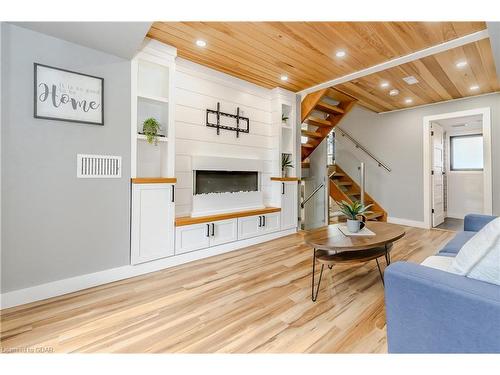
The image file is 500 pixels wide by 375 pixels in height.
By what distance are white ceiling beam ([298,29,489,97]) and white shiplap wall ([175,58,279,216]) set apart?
112 cm

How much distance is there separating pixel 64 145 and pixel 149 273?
1.52 metres

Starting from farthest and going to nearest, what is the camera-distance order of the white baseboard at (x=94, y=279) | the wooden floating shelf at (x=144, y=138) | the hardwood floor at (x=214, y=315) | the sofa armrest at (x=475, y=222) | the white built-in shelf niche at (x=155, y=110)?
the white built-in shelf niche at (x=155, y=110) < the wooden floating shelf at (x=144, y=138) < the sofa armrest at (x=475, y=222) < the white baseboard at (x=94, y=279) < the hardwood floor at (x=214, y=315)

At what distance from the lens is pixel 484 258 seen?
3.43ft

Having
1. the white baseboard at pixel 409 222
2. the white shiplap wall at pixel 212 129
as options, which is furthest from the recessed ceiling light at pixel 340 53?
the white baseboard at pixel 409 222

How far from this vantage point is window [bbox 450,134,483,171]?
5.68 meters

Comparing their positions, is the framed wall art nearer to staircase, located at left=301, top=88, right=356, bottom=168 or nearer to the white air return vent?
the white air return vent

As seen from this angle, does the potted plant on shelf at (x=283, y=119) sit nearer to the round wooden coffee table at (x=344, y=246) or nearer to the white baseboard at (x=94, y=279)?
the white baseboard at (x=94, y=279)

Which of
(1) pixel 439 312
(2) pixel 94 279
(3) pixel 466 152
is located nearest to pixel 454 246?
(1) pixel 439 312

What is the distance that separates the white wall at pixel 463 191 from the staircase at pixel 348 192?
2.09m

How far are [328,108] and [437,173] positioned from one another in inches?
112

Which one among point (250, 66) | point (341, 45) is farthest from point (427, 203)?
point (250, 66)

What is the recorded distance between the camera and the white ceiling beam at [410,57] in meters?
2.47

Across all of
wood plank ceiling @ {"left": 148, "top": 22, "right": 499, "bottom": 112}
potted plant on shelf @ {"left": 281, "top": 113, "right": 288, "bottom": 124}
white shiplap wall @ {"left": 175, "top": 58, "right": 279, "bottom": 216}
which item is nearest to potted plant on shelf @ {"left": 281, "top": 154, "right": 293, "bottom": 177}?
white shiplap wall @ {"left": 175, "top": 58, "right": 279, "bottom": 216}

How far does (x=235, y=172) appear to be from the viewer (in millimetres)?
3672
